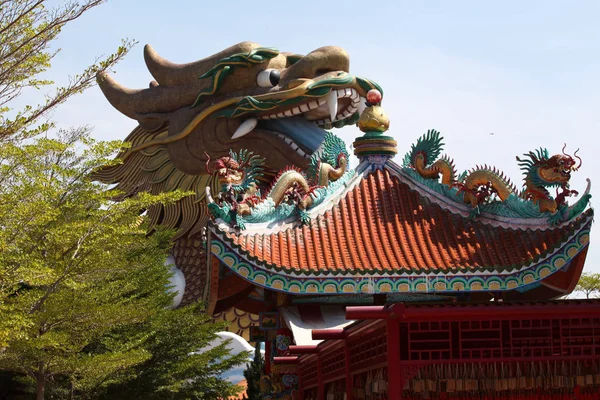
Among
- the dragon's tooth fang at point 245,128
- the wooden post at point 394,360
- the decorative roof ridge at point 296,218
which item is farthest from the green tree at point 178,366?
the wooden post at point 394,360

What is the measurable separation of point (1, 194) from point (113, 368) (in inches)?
160

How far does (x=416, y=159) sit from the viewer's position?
16.2 meters

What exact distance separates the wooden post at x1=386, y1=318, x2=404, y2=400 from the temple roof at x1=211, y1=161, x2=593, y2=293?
5280mm

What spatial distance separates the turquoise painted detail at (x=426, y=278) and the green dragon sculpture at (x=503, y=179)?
2.75 ft

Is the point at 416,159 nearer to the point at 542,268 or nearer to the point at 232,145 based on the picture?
the point at 542,268

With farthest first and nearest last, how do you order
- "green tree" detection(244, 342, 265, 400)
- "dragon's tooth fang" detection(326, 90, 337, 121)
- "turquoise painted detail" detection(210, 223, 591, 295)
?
1. "dragon's tooth fang" detection(326, 90, 337, 121)
2. "green tree" detection(244, 342, 265, 400)
3. "turquoise painted detail" detection(210, 223, 591, 295)

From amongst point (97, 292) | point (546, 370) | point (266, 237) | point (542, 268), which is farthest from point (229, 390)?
point (546, 370)

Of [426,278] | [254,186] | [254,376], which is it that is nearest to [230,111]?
[254,376]

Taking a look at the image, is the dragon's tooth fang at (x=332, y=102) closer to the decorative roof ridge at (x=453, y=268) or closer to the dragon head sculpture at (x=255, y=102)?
the dragon head sculpture at (x=255, y=102)

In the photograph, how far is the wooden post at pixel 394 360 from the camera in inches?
334

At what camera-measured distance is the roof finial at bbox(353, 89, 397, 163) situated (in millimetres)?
16203

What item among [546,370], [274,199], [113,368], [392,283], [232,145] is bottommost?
[546,370]

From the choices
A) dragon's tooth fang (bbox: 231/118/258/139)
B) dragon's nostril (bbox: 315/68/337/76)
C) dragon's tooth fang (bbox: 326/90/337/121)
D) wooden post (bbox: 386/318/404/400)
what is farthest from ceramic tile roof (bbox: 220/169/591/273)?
dragon's tooth fang (bbox: 231/118/258/139)

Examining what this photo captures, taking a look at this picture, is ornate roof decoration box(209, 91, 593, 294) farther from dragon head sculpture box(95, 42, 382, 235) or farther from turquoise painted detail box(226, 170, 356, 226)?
dragon head sculpture box(95, 42, 382, 235)
